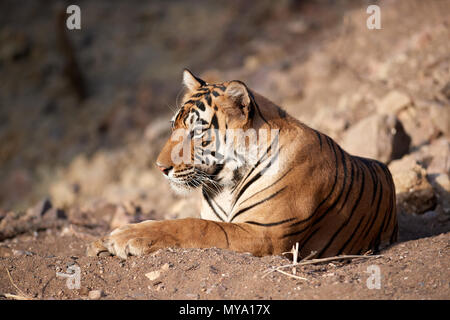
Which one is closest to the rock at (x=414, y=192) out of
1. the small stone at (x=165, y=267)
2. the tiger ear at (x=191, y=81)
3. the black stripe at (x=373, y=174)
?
the black stripe at (x=373, y=174)

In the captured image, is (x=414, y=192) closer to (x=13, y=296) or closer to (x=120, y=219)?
(x=120, y=219)

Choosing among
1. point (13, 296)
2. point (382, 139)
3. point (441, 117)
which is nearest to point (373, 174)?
point (382, 139)

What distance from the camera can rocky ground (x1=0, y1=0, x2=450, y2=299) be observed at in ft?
10.3

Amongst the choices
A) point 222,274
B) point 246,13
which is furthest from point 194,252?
point 246,13

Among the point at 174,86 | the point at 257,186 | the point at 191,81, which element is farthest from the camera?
the point at 174,86

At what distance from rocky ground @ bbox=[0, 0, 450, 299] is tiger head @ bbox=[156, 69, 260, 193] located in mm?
709

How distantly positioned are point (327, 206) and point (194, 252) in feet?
3.74

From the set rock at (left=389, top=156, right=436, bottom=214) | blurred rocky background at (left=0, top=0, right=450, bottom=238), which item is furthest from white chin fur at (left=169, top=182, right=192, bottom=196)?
rock at (left=389, top=156, right=436, bottom=214)

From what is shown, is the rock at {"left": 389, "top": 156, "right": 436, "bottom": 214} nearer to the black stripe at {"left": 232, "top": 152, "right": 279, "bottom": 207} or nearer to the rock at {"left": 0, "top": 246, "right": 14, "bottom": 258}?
the black stripe at {"left": 232, "top": 152, "right": 279, "bottom": 207}

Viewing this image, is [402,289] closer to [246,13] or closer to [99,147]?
[99,147]

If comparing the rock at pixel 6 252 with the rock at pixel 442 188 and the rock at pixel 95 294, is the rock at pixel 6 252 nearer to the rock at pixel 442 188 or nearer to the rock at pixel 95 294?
the rock at pixel 95 294

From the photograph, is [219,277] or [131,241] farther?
[131,241]

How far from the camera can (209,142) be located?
383 centimetres

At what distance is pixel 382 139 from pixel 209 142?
296 centimetres
